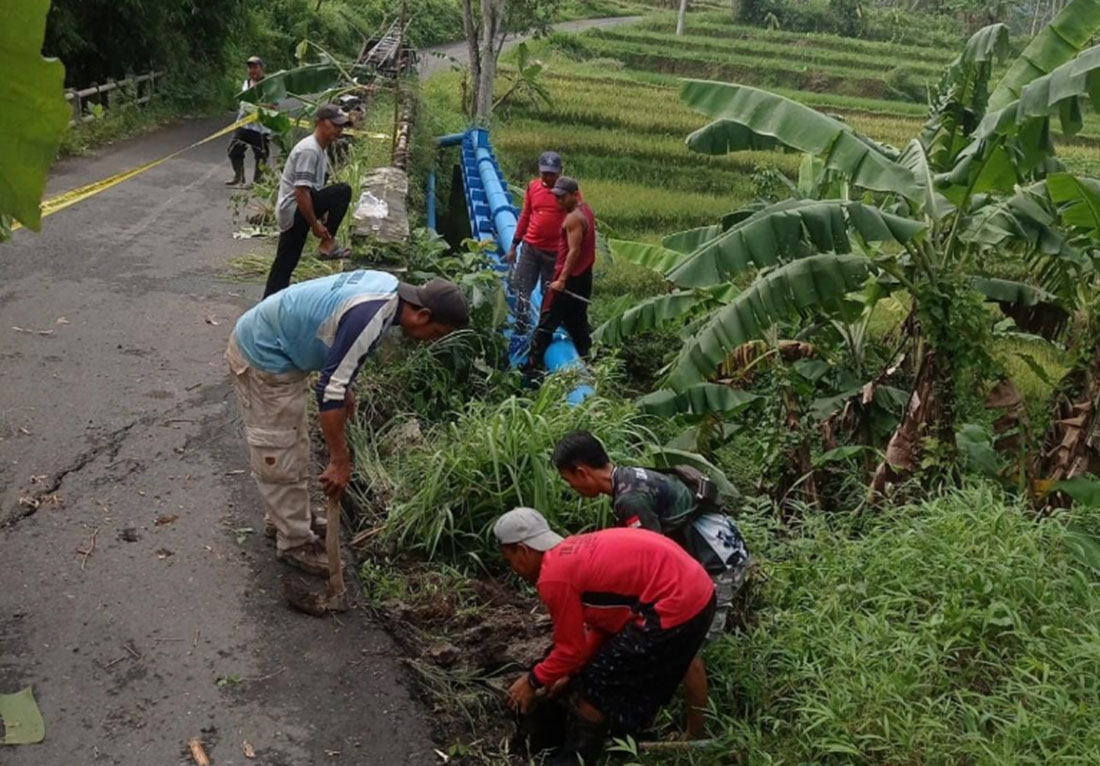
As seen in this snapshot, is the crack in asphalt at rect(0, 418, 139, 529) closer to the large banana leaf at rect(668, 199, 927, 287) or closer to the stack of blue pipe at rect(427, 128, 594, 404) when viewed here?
the stack of blue pipe at rect(427, 128, 594, 404)

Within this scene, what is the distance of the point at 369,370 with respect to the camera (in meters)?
6.83

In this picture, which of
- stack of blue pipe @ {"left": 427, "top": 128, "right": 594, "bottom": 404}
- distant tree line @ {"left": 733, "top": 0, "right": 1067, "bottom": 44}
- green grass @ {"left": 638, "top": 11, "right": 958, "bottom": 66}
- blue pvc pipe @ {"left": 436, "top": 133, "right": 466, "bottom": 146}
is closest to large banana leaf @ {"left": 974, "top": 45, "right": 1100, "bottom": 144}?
stack of blue pipe @ {"left": 427, "top": 128, "right": 594, "bottom": 404}

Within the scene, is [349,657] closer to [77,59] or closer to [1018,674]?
[1018,674]

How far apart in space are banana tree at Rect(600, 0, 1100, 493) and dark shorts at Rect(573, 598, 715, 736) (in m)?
2.07

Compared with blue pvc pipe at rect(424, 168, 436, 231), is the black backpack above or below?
above

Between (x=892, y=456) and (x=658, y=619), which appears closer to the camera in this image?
(x=658, y=619)

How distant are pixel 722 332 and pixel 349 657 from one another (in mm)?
2562

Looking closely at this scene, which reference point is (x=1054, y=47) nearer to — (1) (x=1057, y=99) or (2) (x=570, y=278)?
(1) (x=1057, y=99)

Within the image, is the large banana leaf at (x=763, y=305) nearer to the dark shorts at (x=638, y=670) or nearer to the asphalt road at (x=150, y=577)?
the dark shorts at (x=638, y=670)

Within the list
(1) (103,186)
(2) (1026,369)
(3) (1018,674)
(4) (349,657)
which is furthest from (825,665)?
(1) (103,186)

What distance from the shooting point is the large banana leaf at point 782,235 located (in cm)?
569

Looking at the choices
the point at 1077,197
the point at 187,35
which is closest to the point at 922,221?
the point at 1077,197

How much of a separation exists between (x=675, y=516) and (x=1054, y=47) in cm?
408

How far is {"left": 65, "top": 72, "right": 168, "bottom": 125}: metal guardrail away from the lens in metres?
15.6
